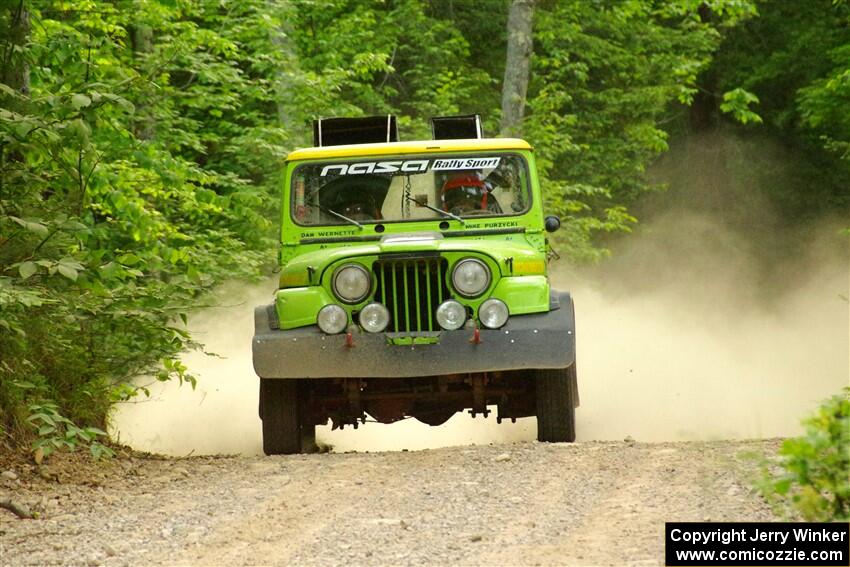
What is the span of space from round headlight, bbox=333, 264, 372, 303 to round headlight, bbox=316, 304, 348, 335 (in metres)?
0.14

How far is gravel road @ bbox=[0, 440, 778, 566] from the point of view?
613cm

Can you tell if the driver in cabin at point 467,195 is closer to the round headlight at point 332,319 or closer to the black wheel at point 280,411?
the round headlight at point 332,319

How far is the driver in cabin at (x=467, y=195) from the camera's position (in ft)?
34.5

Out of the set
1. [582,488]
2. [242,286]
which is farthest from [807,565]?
[242,286]

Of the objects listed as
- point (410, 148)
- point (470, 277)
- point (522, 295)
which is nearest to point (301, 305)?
point (470, 277)

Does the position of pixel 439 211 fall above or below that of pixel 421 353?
above

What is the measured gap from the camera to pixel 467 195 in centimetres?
1053

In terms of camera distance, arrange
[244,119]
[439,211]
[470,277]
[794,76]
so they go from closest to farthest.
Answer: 1. [470,277]
2. [439,211]
3. [244,119]
4. [794,76]

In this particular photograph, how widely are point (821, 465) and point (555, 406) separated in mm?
4493

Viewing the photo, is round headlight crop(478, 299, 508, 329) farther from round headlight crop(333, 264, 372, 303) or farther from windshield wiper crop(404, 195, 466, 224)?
windshield wiper crop(404, 195, 466, 224)

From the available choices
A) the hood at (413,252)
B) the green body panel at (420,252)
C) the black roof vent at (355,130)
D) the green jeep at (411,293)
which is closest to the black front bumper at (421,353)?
the green jeep at (411,293)

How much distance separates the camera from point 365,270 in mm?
9406

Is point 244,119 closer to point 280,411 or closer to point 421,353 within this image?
point 280,411

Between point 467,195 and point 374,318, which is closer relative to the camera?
point 374,318
